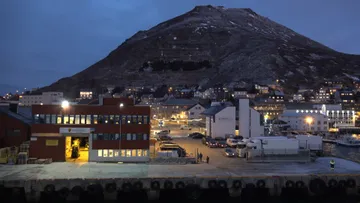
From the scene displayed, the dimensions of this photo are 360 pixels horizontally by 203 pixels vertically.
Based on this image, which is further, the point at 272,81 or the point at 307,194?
the point at 272,81

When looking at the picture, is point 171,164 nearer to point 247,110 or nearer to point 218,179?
point 218,179

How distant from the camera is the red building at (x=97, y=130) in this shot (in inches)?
1496

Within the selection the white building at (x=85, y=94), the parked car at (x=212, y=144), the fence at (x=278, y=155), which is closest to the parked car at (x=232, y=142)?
the parked car at (x=212, y=144)

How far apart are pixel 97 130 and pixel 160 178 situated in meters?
10.9

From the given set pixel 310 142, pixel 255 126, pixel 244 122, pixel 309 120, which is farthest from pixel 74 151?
pixel 309 120

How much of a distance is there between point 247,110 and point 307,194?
84.5 feet

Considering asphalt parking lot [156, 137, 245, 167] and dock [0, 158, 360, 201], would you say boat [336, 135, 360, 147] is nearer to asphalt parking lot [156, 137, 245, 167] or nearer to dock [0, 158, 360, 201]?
asphalt parking lot [156, 137, 245, 167]

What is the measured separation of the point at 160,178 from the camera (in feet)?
99.5

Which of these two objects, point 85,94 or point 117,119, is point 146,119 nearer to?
point 117,119

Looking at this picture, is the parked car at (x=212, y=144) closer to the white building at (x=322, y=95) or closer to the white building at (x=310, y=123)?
the white building at (x=310, y=123)

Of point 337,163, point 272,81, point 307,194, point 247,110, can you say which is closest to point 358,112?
point 272,81

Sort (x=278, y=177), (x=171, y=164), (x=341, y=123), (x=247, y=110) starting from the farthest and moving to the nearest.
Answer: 1. (x=341, y=123)
2. (x=247, y=110)
3. (x=171, y=164)
4. (x=278, y=177)

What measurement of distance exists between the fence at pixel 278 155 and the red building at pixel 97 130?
1080cm

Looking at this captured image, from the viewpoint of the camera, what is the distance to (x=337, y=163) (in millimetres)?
38938
